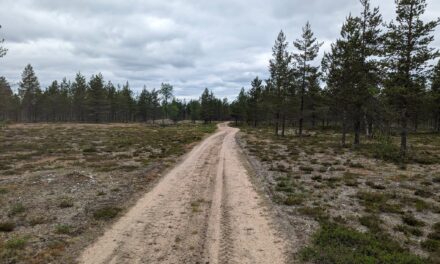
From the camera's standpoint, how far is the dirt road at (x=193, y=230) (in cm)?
754

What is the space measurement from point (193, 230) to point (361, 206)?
7058mm

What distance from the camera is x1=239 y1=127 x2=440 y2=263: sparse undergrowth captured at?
8039 millimetres

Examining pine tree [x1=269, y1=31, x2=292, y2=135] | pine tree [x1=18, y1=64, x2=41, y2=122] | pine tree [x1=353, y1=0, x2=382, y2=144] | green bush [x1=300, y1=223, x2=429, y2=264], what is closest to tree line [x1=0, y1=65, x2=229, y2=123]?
pine tree [x1=18, y1=64, x2=41, y2=122]

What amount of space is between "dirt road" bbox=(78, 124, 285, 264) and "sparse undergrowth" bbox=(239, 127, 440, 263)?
1.14 m

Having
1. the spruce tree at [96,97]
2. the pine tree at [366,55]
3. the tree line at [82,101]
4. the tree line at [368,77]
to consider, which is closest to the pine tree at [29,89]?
the tree line at [82,101]

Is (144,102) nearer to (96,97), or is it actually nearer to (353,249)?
(96,97)

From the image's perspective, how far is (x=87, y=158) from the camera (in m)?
24.8

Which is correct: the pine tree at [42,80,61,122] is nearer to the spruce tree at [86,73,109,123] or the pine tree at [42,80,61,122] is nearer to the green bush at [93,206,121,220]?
the spruce tree at [86,73,109,123]

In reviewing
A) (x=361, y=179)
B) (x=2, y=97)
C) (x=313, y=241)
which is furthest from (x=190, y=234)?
(x=2, y=97)

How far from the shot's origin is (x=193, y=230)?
30.2 ft

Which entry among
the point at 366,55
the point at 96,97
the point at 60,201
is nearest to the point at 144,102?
the point at 96,97

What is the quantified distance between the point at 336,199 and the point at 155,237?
8.14 metres

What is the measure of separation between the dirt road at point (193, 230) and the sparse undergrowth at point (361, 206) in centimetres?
114

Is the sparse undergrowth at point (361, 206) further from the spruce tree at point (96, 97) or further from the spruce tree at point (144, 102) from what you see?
the spruce tree at point (144, 102)
